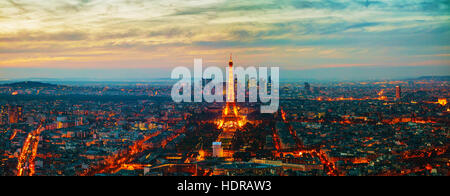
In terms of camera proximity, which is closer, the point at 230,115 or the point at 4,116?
the point at 4,116

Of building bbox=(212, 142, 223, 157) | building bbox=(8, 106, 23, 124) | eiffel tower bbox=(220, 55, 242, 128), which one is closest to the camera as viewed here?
building bbox=(212, 142, 223, 157)

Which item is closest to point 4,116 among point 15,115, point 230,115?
point 15,115

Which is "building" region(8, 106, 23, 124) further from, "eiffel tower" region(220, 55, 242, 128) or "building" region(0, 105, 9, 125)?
"eiffel tower" region(220, 55, 242, 128)

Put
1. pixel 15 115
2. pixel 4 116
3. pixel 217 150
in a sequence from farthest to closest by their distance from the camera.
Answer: pixel 15 115 → pixel 4 116 → pixel 217 150

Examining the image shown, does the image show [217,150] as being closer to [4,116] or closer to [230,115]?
[230,115]

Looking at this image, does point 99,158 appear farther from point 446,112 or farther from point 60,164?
point 446,112

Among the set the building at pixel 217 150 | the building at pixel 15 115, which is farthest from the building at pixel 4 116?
the building at pixel 217 150

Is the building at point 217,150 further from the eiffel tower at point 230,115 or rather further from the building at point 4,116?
the building at point 4,116

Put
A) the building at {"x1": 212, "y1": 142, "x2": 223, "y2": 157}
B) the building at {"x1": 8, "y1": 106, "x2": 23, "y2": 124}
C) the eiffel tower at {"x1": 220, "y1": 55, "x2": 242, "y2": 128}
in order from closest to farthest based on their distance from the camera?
the building at {"x1": 212, "y1": 142, "x2": 223, "y2": 157} < the eiffel tower at {"x1": 220, "y1": 55, "x2": 242, "y2": 128} < the building at {"x1": 8, "y1": 106, "x2": 23, "y2": 124}

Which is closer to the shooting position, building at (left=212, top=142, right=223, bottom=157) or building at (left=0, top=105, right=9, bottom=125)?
building at (left=212, top=142, right=223, bottom=157)

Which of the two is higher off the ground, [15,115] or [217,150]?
[15,115]

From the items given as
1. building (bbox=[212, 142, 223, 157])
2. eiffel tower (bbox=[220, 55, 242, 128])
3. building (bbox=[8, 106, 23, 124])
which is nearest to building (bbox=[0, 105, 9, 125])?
building (bbox=[8, 106, 23, 124])

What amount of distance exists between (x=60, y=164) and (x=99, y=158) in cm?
110

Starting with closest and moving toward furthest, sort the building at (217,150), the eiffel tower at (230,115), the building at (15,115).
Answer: the building at (217,150)
the eiffel tower at (230,115)
the building at (15,115)
